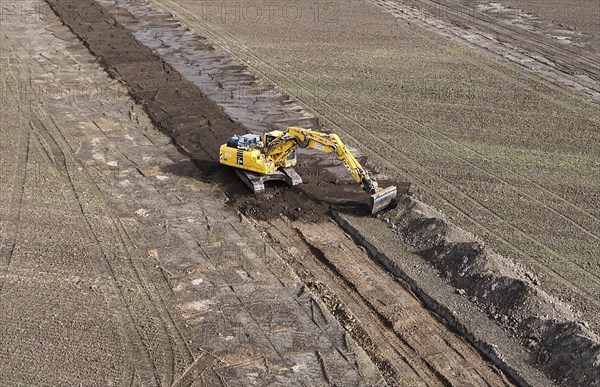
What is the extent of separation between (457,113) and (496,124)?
61.1 inches

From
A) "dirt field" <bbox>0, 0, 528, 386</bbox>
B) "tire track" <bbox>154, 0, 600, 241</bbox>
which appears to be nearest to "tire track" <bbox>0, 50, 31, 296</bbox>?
"dirt field" <bbox>0, 0, 528, 386</bbox>

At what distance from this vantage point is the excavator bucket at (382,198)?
18.7 metres

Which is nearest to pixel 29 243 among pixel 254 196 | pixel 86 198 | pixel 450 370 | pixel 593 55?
pixel 86 198

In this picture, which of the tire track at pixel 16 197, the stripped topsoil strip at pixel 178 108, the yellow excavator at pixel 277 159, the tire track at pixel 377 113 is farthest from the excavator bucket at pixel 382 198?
the tire track at pixel 16 197

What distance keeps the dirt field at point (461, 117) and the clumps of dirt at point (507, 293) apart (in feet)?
2.93

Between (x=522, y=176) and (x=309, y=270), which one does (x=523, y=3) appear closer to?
(x=522, y=176)

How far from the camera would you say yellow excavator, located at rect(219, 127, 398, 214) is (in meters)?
18.7

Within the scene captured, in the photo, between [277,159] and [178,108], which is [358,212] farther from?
[178,108]

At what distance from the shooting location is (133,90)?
93.7 ft

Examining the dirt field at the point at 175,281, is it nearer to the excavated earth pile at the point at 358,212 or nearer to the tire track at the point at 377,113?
the excavated earth pile at the point at 358,212

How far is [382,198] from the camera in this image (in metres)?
18.8

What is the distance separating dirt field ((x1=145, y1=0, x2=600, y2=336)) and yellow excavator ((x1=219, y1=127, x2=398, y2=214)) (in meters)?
2.30

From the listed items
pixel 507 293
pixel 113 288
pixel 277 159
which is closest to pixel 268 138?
pixel 277 159

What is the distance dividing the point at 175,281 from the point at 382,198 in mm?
5803
